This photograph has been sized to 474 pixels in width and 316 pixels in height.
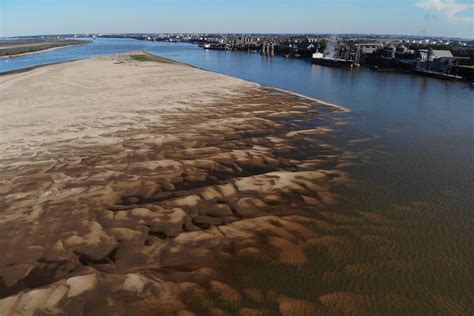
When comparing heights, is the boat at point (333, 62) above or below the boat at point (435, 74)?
above

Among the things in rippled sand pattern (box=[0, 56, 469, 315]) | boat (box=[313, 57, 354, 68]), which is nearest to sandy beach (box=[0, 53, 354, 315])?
rippled sand pattern (box=[0, 56, 469, 315])

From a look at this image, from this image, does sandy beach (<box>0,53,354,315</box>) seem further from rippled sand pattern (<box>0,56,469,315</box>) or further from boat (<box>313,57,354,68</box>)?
boat (<box>313,57,354,68</box>)

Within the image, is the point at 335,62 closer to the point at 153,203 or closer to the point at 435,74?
the point at 435,74

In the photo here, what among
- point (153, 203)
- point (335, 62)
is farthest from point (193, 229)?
point (335, 62)

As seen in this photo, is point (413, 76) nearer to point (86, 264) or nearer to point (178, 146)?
point (178, 146)

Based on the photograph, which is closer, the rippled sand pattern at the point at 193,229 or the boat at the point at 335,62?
the rippled sand pattern at the point at 193,229

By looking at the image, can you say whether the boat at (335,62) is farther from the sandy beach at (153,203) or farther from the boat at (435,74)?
the sandy beach at (153,203)

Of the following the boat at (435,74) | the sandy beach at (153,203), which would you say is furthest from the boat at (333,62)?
the sandy beach at (153,203)
